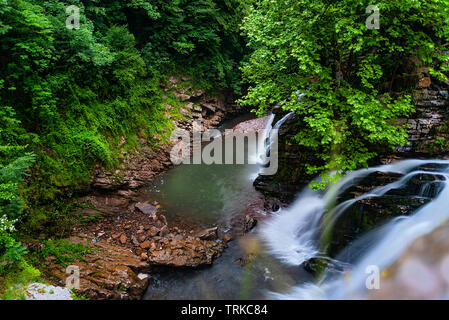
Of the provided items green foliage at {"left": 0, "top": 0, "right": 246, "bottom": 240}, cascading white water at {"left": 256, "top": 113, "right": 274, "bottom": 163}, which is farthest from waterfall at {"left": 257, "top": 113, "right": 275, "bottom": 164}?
green foliage at {"left": 0, "top": 0, "right": 246, "bottom": 240}

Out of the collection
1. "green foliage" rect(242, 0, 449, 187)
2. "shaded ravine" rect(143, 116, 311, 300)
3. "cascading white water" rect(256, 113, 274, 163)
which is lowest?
"shaded ravine" rect(143, 116, 311, 300)

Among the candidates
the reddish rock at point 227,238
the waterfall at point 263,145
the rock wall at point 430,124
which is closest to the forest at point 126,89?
the rock wall at point 430,124

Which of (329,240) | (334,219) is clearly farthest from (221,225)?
(334,219)

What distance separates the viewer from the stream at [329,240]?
5.93 meters

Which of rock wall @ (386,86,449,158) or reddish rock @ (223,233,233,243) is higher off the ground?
rock wall @ (386,86,449,158)

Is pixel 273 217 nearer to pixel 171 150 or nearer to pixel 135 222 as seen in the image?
pixel 135 222

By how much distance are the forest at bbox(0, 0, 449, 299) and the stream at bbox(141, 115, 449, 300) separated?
92cm

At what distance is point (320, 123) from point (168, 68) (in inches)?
515

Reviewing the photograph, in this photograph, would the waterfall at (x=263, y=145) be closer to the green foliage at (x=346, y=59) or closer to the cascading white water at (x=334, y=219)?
the cascading white water at (x=334, y=219)

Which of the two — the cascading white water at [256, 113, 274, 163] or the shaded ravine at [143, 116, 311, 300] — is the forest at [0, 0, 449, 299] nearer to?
the shaded ravine at [143, 116, 311, 300]

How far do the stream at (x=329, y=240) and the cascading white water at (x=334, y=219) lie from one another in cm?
2

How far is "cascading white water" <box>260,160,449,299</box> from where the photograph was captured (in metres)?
5.68

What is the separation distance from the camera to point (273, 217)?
8.96 m
